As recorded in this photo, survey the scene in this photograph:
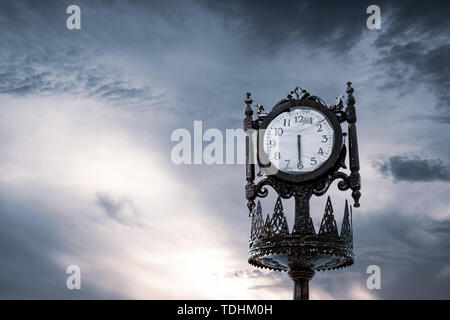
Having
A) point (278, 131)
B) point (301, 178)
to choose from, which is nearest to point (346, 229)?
point (301, 178)

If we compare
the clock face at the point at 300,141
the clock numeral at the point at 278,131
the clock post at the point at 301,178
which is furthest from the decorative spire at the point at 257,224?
the clock numeral at the point at 278,131

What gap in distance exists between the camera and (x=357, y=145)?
10.3 metres

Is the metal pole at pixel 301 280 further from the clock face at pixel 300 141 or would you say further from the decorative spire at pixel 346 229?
the clock face at pixel 300 141

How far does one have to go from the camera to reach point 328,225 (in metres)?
9.99

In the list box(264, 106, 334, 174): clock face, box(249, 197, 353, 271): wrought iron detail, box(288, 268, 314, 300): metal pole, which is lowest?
box(288, 268, 314, 300): metal pole

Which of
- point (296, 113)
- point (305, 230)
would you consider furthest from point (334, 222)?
point (296, 113)

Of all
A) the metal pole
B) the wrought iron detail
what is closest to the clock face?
the wrought iron detail

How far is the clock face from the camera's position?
10.3 metres

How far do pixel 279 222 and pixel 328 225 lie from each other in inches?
30.0

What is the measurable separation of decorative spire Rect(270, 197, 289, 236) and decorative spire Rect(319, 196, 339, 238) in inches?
21.9

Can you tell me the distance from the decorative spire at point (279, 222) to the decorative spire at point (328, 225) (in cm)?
56

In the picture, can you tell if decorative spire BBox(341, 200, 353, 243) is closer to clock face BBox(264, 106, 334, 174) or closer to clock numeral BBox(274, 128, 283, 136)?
clock face BBox(264, 106, 334, 174)
